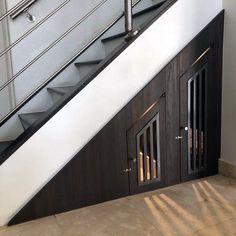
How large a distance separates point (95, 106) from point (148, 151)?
1.73 ft

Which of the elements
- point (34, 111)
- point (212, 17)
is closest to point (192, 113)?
point (212, 17)

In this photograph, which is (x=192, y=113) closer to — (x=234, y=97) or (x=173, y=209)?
(x=234, y=97)

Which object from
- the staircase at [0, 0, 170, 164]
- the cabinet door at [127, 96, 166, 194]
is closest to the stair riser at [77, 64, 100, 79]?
the staircase at [0, 0, 170, 164]

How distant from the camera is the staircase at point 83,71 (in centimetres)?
191

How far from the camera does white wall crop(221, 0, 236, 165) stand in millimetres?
2320

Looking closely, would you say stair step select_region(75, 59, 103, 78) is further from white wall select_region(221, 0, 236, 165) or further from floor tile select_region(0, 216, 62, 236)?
floor tile select_region(0, 216, 62, 236)

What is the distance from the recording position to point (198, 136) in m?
2.43

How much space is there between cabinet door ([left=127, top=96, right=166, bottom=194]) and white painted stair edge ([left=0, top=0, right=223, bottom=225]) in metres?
0.21

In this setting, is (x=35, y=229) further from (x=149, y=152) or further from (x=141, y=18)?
(x=141, y=18)

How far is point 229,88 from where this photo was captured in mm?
2395

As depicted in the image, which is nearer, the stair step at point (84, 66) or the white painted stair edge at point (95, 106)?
the white painted stair edge at point (95, 106)

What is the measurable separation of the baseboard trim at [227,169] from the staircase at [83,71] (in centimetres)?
123

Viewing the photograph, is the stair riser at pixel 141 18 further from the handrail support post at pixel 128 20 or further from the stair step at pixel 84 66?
the stair step at pixel 84 66

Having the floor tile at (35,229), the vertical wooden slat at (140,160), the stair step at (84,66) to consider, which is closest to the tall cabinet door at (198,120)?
the vertical wooden slat at (140,160)
